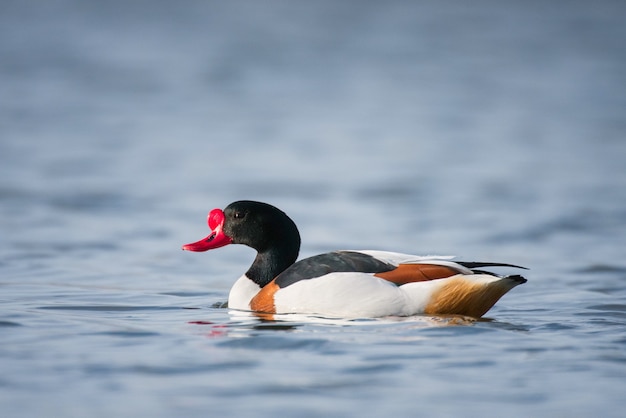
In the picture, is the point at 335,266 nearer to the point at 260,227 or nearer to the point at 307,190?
the point at 260,227

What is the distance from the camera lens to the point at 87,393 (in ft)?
20.6

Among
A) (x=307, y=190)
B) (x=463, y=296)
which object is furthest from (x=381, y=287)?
(x=307, y=190)

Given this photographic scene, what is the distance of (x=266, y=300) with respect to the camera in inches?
349

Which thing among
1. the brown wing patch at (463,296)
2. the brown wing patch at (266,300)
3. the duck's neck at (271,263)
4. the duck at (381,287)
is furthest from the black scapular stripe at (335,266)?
the duck's neck at (271,263)

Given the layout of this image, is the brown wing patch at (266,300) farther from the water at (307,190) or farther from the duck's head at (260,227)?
the duck's head at (260,227)

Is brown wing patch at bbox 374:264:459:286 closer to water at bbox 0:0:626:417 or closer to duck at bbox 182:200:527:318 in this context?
duck at bbox 182:200:527:318

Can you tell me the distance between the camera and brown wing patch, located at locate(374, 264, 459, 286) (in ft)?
27.4

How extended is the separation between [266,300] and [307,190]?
828 cm

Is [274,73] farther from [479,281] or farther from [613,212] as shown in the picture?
[479,281]

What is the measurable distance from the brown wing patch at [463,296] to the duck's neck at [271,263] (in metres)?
1.58

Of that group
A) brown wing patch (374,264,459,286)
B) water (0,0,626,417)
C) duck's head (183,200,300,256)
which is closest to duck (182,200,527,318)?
brown wing patch (374,264,459,286)

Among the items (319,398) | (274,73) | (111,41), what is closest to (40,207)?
(319,398)

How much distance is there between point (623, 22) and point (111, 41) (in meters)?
16.1

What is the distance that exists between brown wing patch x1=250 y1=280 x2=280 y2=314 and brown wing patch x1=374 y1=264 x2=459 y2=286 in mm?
879
